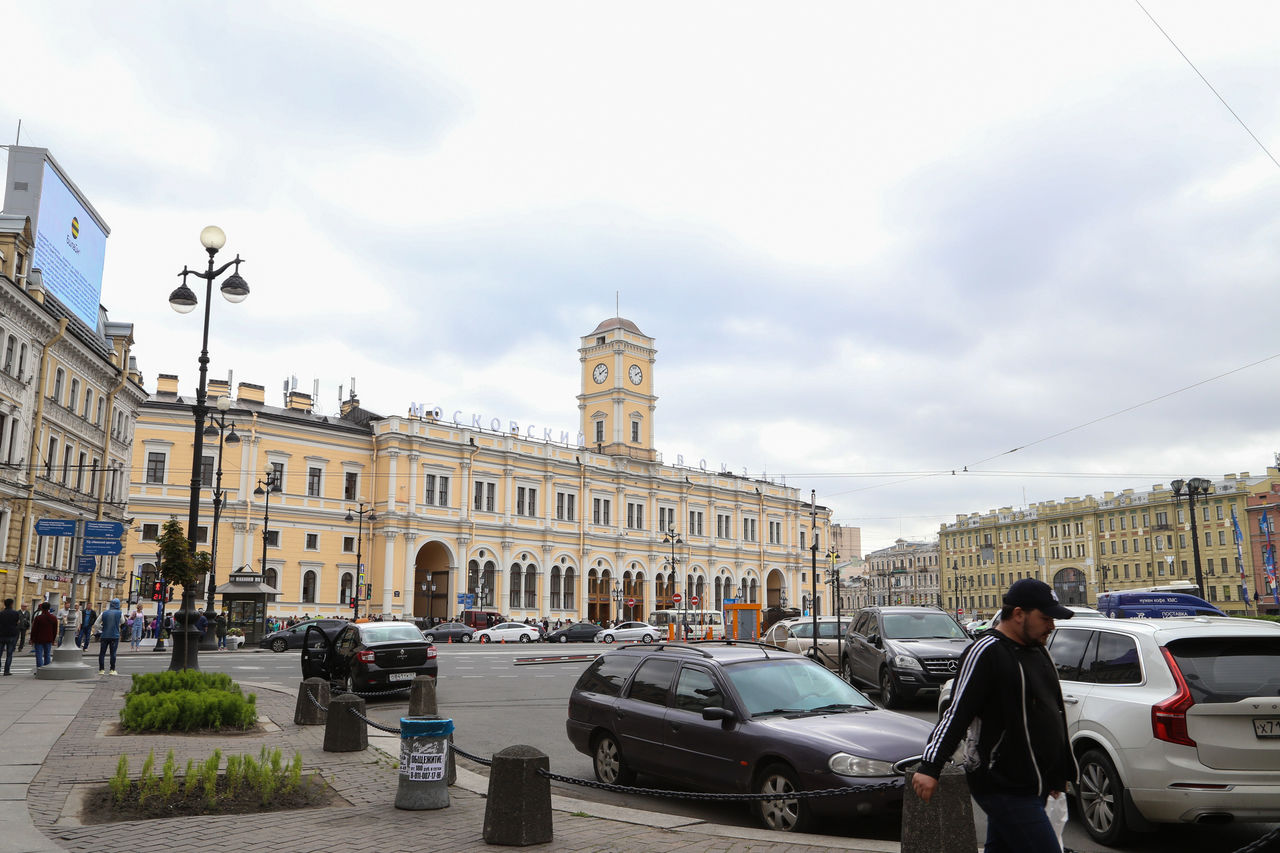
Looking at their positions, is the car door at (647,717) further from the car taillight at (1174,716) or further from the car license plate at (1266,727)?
the car license plate at (1266,727)

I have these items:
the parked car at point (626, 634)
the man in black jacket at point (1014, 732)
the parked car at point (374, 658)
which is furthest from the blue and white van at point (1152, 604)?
the parked car at point (626, 634)

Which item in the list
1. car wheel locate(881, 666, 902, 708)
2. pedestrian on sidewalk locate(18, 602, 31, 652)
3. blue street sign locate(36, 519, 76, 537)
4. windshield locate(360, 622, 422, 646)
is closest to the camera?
car wheel locate(881, 666, 902, 708)

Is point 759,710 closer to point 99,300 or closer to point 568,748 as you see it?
point 568,748

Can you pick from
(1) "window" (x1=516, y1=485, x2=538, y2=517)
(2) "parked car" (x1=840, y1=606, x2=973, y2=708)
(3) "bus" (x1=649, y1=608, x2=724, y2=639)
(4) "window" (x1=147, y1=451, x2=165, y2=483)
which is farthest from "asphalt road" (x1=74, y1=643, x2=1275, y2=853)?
(1) "window" (x1=516, y1=485, x2=538, y2=517)

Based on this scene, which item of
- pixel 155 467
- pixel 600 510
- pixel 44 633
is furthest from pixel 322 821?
pixel 600 510

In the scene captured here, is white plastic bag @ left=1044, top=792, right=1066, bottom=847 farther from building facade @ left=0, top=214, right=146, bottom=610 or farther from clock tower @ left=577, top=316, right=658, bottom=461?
clock tower @ left=577, top=316, right=658, bottom=461

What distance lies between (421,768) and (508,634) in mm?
45926

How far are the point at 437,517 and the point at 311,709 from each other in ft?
168

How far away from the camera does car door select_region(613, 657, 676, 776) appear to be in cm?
Answer: 897

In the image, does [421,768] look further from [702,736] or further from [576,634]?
[576,634]

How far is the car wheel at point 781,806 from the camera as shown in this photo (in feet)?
24.5

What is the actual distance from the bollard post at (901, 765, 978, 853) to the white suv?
1984 millimetres

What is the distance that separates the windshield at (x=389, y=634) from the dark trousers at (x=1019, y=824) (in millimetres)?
15765

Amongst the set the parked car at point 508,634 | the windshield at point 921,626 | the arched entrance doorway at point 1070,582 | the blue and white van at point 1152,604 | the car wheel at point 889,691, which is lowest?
the parked car at point 508,634
